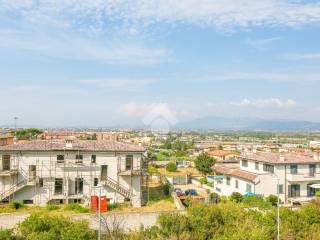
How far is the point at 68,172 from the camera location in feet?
112

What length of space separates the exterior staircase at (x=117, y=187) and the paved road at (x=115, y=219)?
8.50 metres

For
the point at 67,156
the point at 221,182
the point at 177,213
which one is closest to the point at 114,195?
the point at 67,156

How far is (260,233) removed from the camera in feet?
70.7

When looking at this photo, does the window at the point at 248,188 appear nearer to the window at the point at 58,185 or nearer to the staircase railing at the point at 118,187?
the staircase railing at the point at 118,187

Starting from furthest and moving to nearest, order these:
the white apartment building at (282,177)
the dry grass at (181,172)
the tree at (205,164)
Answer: the dry grass at (181,172) < the tree at (205,164) < the white apartment building at (282,177)

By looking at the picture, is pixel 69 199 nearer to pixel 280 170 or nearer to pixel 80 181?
pixel 80 181

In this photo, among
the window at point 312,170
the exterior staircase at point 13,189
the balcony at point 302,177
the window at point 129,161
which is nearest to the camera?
the exterior staircase at point 13,189

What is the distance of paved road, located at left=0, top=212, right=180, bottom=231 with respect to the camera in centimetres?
2520

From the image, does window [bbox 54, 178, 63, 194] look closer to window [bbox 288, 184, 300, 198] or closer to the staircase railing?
the staircase railing

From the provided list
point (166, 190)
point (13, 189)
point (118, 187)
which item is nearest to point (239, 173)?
point (166, 190)

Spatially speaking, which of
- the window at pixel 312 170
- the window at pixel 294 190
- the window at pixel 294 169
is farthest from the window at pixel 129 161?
the window at pixel 312 170

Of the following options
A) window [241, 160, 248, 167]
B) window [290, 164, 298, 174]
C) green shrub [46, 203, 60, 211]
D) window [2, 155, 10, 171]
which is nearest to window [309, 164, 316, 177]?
window [290, 164, 298, 174]

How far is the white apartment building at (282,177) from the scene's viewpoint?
38.0m

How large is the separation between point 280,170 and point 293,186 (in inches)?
83.6
